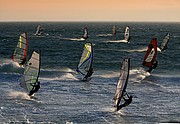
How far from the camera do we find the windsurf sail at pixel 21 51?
48.5m

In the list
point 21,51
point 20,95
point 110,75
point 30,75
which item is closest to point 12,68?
point 21,51

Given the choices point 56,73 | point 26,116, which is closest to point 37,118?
point 26,116

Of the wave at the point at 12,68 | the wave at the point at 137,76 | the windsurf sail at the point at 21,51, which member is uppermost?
the windsurf sail at the point at 21,51

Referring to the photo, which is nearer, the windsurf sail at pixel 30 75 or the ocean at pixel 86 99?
the ocean at pixel 86 99

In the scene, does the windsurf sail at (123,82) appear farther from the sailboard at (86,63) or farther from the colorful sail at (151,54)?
the colorful sail at (151,54)

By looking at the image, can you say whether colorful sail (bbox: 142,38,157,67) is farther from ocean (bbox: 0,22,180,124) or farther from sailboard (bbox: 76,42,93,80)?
sailboard (bbox: 76,42,93,80)

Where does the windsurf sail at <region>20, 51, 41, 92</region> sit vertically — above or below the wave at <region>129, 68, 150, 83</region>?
above

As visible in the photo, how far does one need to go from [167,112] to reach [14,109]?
1144 cm

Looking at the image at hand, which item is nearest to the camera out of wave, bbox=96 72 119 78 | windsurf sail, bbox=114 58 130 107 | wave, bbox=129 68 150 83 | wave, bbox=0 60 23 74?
windsurf sail, bbox=114 58 130 107

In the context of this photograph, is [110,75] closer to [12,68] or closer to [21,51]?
[21,51]

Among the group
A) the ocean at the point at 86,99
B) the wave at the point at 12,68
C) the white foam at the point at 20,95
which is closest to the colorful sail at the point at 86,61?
the ocean at the point at 86,99

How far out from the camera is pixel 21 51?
49.2m

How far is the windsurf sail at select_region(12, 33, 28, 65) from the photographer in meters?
48.5

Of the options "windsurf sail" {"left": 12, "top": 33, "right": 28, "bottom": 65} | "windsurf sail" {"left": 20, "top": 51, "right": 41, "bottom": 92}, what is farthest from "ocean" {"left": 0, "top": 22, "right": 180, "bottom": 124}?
"windsurf sail" {"left": 12, "top": 33, "right": 28, "bottom": 65}
